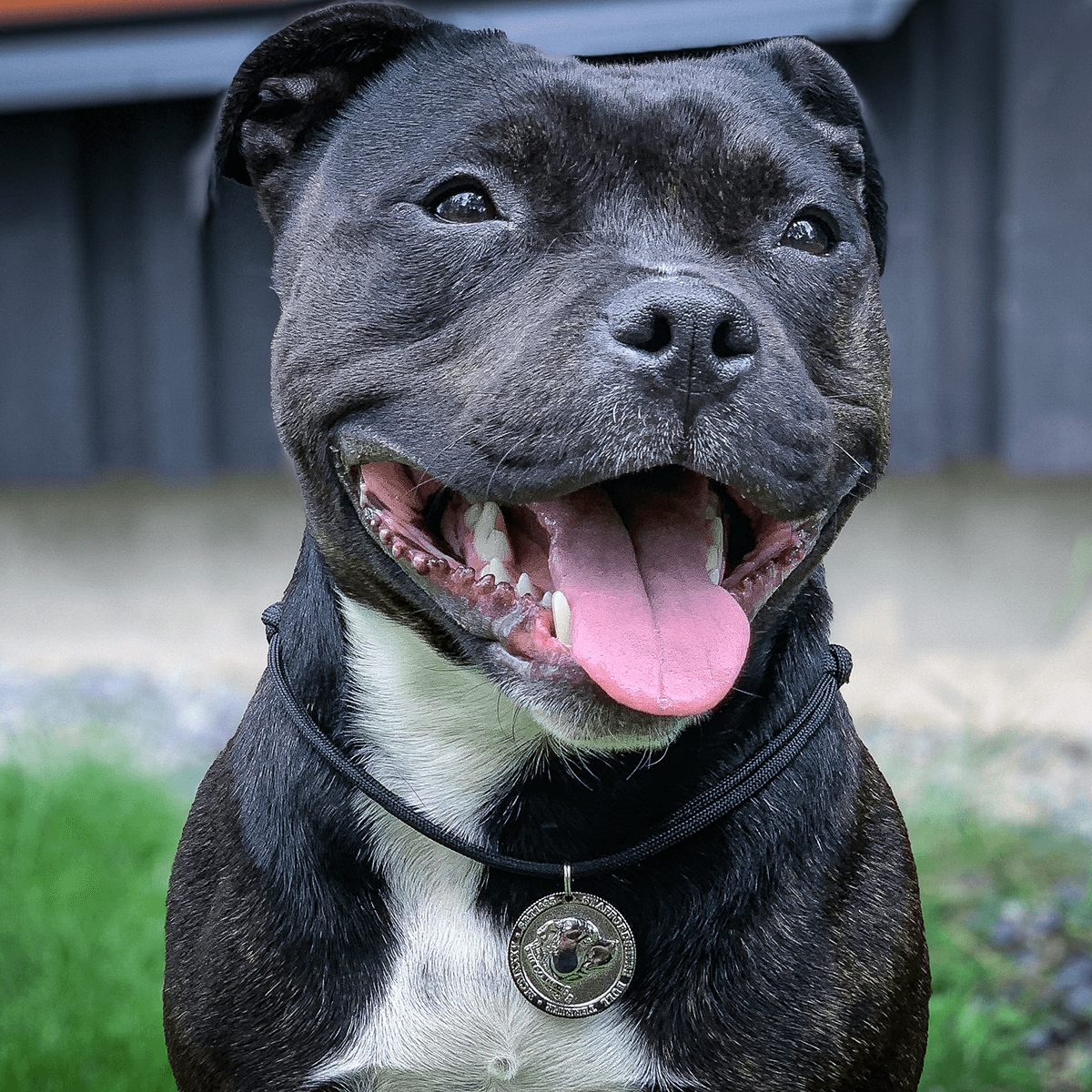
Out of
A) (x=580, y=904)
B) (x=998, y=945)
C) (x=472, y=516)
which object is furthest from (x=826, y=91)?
(x=998, y=945)

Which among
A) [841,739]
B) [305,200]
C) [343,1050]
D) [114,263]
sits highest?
[305,200]

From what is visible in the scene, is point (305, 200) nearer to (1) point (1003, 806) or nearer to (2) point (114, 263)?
(1) point (1003, 806)

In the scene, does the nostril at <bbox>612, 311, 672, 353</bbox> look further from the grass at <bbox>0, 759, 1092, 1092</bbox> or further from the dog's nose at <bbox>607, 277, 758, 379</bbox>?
the grass at <bbox>0, 759, 1092, 1092</bbox>

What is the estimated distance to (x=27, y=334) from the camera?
6570 millimetres

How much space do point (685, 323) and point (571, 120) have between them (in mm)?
468

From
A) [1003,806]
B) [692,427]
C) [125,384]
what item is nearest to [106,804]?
[125,384]

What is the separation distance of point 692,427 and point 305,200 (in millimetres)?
841

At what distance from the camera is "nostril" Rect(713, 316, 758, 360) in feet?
5.93

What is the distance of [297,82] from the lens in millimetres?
2307

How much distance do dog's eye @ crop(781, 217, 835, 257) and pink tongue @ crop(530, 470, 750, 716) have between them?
0.40 m

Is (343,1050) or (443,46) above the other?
(443,46)

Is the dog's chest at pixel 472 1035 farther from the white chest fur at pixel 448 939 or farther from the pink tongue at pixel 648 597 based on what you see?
the pink tongue at pixel 648 597

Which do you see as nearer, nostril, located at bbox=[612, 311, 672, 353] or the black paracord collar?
nostril, located at bbox=[612, 311, 672, 353]

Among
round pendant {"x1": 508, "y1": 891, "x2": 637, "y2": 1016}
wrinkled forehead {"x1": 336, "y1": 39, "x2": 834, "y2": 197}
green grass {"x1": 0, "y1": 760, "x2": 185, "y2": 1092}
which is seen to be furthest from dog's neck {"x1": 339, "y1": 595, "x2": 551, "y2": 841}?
green grass {"x1": 0, "y1": 760, "x2": 185, "y2": 1092}
